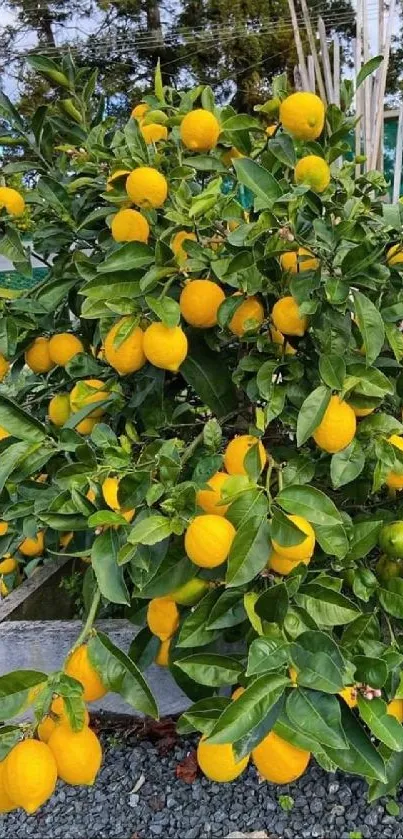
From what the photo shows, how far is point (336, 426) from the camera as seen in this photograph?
87cm

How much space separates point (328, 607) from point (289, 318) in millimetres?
359

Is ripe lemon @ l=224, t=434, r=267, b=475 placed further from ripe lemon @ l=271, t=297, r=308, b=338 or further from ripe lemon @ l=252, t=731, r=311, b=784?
ripe lemon @ l=252, t=731, r=311, b=784

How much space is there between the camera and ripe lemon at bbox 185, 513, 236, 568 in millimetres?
771

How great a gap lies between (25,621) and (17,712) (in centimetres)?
92

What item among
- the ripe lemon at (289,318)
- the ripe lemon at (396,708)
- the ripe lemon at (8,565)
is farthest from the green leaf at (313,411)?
the ripe lemon at (8,565)

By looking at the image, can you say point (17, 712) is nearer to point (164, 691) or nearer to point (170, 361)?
point (170, 361)

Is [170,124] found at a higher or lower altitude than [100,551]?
higher

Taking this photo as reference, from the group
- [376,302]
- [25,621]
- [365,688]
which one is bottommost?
[25,621]

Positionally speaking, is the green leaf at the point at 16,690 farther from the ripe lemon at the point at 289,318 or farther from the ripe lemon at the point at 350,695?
the ripe lemon at the point at 289,318

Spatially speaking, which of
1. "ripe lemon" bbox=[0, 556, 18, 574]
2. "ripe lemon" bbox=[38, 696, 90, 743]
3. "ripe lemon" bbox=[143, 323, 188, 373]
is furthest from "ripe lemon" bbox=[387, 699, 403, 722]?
"ripe lemon" bbox=[0, 556, 18, 574]

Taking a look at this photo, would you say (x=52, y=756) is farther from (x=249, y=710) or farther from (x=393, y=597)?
(x=393, y=597)

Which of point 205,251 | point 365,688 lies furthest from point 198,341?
point 365,688

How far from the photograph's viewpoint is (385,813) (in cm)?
133

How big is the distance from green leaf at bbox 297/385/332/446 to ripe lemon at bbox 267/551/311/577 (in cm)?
14
